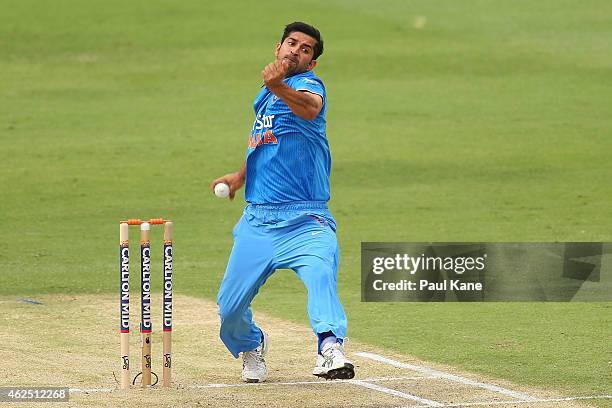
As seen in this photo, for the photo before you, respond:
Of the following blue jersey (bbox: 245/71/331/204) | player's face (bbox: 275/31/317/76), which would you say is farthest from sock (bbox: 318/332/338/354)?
player's face (bbox: 275/31/317/76)

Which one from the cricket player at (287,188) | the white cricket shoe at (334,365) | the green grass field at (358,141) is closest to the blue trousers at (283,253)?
the cricket player at (287,188)

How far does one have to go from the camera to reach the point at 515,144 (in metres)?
24.3

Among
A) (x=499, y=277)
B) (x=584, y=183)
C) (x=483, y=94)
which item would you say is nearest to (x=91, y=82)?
(x=483, y=94)

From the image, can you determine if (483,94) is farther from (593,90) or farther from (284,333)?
(284,333)

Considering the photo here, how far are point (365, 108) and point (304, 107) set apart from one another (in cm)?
1894

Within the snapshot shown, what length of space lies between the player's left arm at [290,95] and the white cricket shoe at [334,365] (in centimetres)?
143

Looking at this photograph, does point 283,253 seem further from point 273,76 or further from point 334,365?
point 273,76

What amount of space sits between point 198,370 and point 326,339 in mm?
1852

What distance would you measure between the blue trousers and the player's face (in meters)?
0.87

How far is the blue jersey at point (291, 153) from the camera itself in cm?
867

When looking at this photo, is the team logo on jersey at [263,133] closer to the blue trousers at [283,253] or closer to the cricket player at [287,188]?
the cricket player at [287,188]

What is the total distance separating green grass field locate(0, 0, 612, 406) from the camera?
500 inches

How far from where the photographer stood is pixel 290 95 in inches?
327

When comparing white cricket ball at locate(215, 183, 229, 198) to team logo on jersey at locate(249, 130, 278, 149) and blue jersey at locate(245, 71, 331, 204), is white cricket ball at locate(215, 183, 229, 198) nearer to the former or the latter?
blue jersey at locate(245, 71, 331, 204)
